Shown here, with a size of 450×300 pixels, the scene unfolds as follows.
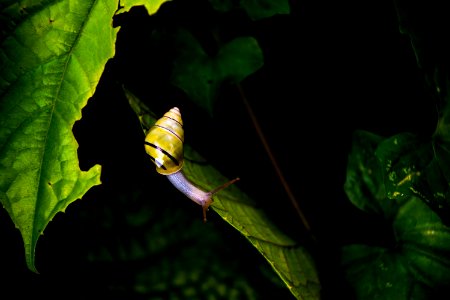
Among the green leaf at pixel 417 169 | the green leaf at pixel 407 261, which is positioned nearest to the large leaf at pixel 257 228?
the green leaf at pixel 407 261

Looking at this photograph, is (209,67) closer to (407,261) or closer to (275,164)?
(275,164)

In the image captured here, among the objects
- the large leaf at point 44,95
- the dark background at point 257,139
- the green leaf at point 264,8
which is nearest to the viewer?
the large leaf at point 44,95

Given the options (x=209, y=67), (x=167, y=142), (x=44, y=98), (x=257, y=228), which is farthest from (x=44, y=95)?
(x=257, y=228)

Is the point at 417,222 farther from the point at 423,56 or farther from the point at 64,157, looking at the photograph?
the point at 64,157

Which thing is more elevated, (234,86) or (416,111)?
(234,86)

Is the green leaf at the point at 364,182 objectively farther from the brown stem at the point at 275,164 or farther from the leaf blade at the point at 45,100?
the leaf blade at the point at 45,100

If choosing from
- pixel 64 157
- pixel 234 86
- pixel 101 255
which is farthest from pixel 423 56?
pixel 101 255

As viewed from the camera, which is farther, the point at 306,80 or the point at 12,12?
the point at 306,80
